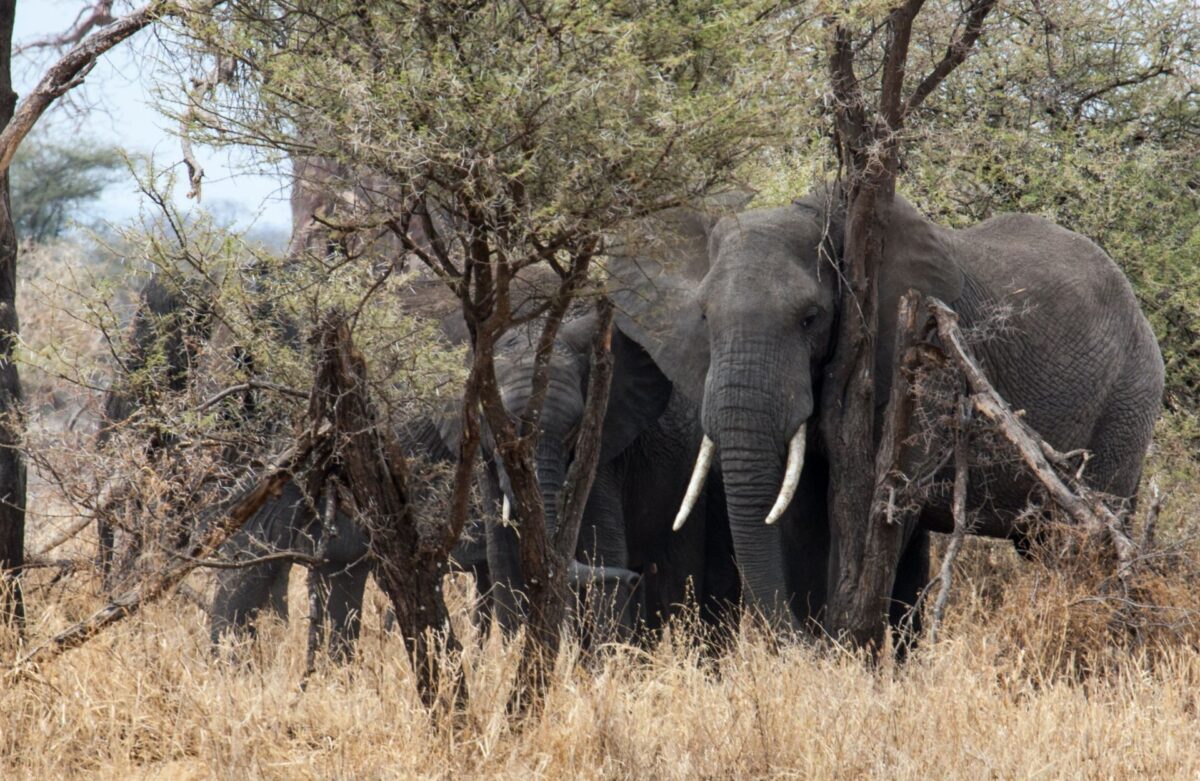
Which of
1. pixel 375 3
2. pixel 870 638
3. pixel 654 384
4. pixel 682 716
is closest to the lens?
pixel 375 3

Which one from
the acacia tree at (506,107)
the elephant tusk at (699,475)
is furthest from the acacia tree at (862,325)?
the acacia tree at (506,107)

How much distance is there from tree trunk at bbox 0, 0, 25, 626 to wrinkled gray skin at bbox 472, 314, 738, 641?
2021mm

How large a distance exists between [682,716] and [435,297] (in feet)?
9.07

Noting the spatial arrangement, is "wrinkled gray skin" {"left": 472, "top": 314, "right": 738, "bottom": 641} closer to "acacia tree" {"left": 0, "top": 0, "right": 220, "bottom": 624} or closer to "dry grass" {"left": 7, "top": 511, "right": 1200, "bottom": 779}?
"dry grass" {"left": 7, "top": 511, "right": 1200, "bottom": 779}

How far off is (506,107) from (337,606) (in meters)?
4.58

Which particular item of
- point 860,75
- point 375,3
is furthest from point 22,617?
point 860,75

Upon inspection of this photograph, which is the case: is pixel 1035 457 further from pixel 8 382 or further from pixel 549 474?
pixel 8 382

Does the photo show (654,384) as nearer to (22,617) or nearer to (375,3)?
(22,617)

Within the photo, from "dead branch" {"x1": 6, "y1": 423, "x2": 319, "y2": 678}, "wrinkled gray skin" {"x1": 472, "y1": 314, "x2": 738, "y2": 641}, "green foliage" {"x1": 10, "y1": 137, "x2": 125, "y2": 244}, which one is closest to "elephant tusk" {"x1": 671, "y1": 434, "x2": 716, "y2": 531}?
"wrinkled gray skin" {"x1": 472, "y1": 314, "x2": 738, "y2": 641}

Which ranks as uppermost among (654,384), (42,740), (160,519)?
(654,384)

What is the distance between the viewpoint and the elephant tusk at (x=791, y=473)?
24.1 ft

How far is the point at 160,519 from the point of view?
5.79 metres

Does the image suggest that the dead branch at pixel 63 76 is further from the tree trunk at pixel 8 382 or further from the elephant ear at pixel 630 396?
the elephant ear at pixel 630 396

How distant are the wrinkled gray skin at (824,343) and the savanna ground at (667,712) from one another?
1078mm
